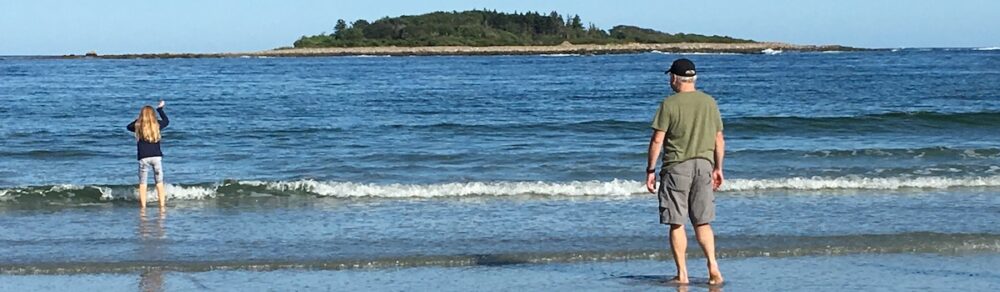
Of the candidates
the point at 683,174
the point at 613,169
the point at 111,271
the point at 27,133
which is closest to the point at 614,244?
the point at 683,174

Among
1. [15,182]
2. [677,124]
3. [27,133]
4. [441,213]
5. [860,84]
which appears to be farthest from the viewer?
[860,84]

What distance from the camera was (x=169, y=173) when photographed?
1745 cm

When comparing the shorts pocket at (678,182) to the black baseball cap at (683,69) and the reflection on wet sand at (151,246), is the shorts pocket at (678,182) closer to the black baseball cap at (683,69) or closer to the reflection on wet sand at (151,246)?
the black baseball cap at (683,69)

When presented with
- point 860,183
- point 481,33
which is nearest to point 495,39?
point 481,33

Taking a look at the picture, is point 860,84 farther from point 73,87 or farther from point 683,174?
point 683,174

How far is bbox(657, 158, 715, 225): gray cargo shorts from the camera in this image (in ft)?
26.7

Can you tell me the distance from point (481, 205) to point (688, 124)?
5.74 metres

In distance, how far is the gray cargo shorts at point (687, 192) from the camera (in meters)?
8.13

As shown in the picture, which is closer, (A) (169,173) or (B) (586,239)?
(B) (586,239)

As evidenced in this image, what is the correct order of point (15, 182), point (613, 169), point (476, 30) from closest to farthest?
point (15, 182), point (613, 169), point (476, 30)

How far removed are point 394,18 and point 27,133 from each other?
153m

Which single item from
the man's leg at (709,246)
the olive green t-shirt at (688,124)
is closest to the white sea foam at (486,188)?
the man's leg at (709,246)

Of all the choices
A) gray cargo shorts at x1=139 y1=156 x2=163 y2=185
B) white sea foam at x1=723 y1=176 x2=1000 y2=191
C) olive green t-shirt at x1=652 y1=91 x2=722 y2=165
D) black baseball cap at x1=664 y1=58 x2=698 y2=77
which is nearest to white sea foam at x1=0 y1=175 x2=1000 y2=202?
white sea foam at x1=723 y1=176 x2=1000 y2=191

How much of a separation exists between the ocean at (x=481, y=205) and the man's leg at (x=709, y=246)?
0.71ft
